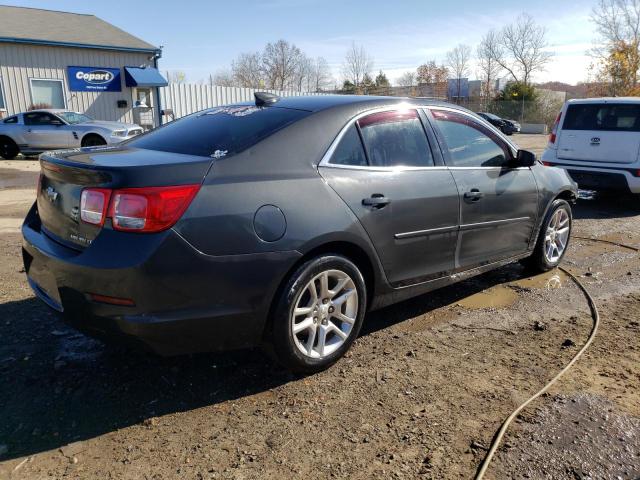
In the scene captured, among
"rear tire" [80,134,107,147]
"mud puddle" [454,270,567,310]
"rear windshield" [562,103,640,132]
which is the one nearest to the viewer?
"mud puddle" [454,270,567,310]

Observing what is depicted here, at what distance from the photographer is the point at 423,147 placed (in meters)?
3.81

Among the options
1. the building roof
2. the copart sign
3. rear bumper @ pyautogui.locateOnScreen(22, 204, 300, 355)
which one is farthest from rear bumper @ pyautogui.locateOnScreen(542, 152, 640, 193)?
the building roof

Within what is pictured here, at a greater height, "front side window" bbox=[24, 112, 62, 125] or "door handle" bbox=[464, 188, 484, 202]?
"door handle" bbox=[464, 188, 484, 202]

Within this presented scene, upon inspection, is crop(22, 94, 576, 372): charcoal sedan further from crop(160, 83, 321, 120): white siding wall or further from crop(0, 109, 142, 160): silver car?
crop(160, 83, 321, 120): white siding wall

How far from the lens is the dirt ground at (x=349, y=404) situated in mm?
2414

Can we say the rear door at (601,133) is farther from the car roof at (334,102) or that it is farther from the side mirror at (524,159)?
the car roof at (334,102)

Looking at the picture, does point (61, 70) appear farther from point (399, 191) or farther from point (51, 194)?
point (399, 191)

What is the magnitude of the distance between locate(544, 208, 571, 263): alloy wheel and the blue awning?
66.1 feet

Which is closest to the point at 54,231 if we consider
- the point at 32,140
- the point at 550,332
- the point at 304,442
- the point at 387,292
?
the point at 304,442

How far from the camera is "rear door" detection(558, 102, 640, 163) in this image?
27.0 feet

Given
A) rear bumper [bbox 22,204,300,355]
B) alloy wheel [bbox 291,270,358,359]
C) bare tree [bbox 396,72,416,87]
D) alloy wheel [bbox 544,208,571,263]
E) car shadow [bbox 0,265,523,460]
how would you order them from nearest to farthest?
rear bumper [bbox 22,204,300,355], car shadow [bbox 0,265,523,460], alloy wheel [bbox 291,270,358,359], alloy wheel [bbox 544,208,571,263], bare tree [bbox 396,72,416,87]

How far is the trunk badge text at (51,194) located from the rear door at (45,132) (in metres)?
14.4

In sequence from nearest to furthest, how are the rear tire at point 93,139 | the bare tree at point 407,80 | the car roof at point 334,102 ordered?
the car roof at point 334,102 < the rear tire at point 93,139 < the bare tree at point 407,80

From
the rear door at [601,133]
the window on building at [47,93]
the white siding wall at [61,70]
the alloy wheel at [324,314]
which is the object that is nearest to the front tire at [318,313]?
the alloy wheel at [324,314]
